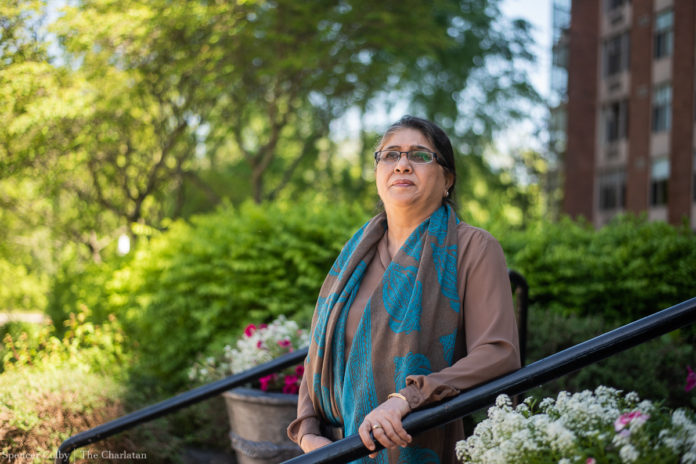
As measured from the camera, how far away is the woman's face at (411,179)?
239cm

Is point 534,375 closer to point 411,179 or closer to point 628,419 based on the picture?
point 628,419

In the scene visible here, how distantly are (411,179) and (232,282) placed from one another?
529 cm

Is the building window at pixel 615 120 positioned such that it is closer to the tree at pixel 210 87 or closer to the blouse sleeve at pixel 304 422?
the tree at pixel 210 87

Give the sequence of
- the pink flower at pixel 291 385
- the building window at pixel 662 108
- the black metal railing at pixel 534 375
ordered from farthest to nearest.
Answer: the building window at pixel 662 108, the pink flower at pixel 291 385, the black metal railing at pixel 534 375

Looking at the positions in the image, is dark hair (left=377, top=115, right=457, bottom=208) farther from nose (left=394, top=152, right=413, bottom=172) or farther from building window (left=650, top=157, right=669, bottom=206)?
building window (left=650, top=157, right=669, bottom=206)

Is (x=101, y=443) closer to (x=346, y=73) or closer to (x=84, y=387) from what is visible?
(x=84, y=387)

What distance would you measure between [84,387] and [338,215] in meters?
3.83

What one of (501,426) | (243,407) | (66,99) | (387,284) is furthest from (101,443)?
(66,99)

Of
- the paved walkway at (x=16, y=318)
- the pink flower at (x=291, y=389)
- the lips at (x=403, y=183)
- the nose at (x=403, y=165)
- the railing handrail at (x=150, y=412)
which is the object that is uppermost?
the nose at (x=403, y=165)

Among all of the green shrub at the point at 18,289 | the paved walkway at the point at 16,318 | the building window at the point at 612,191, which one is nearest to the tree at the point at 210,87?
the green shrub at the point at 18,289

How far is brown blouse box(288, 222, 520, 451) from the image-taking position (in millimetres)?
1968

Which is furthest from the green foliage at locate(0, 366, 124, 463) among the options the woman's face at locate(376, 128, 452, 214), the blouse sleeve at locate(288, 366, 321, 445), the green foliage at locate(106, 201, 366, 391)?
the woman's face at locate(376, 128, 452, 214)

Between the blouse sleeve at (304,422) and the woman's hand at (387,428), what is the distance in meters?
0.54

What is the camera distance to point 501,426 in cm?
194
